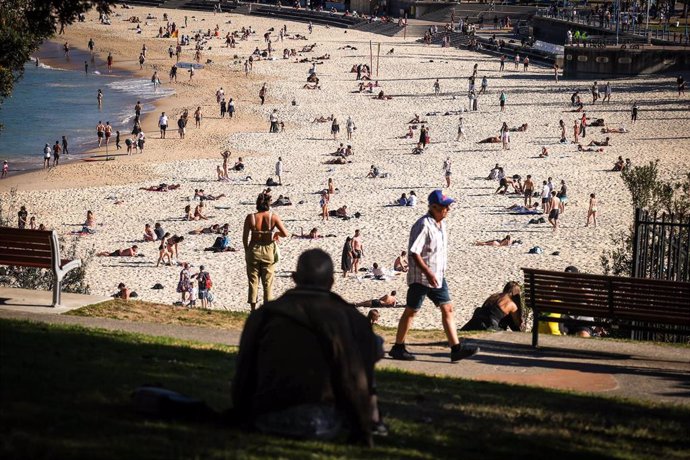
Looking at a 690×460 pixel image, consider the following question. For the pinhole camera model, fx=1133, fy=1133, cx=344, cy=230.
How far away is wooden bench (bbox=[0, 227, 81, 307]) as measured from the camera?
36.1ft

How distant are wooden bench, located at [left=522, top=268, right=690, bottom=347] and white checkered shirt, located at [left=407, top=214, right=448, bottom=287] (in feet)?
4.84

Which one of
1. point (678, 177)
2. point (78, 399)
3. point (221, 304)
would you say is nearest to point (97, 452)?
point (78, 399)

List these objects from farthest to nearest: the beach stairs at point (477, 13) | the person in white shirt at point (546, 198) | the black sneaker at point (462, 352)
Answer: the beach stairs at point (477, 13) < the person in white shirt at point (546, 198) < the black sneaker at point (462, 352)

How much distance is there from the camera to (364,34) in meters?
80.4

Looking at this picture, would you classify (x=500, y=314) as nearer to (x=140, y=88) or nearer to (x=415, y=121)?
(x=415, y=121)

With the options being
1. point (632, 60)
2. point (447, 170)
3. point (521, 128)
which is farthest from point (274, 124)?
point (632, 60)

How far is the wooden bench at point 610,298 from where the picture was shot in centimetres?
1010

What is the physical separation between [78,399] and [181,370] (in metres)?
Result: 1.57

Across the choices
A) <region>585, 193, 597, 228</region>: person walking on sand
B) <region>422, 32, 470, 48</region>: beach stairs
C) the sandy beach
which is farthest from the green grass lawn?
<region>422, 32, 470, 48</region>: beach stairs

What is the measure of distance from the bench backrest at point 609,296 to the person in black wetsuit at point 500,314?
85cm

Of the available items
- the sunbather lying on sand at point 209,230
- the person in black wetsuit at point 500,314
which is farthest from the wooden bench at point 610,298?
the sunbather lying on sand at point 209,230

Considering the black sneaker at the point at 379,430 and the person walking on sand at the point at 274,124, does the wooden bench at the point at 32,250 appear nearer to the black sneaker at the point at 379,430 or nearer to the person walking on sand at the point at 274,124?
the black sneaker at the point at 379,430

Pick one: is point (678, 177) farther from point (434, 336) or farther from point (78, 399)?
point (78, 399)

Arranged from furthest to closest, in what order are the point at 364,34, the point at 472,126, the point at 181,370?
the point at 364,34 < the point at 472,126 < the point at 181,370
